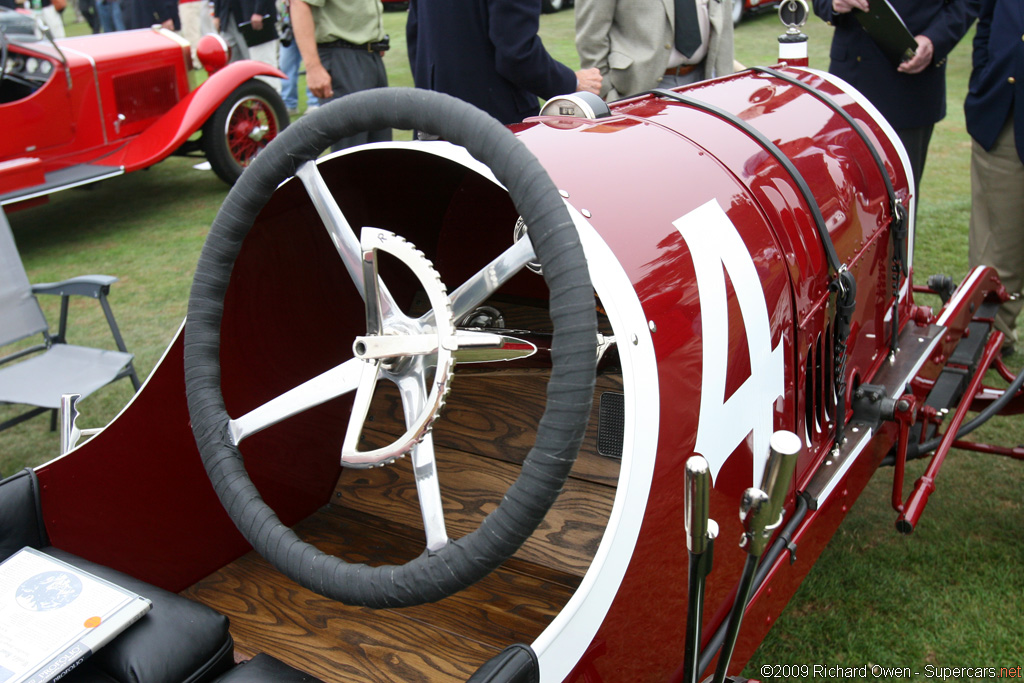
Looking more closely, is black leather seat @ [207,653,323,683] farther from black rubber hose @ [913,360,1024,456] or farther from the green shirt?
the green shirt

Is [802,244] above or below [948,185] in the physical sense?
above

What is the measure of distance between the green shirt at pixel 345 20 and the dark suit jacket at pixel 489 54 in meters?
1.61

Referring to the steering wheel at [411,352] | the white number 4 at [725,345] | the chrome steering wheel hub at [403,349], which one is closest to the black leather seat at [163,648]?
the steering wheel at [411,352]

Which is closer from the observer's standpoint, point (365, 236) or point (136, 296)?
point (365, 236)

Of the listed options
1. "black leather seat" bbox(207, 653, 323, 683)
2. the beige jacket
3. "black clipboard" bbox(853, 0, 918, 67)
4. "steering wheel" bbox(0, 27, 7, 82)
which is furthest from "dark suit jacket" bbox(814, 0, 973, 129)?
"steering wheel" bbox(0, 27, 7, 82)

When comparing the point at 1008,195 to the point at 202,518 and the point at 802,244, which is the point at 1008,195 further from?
the point at 202,518

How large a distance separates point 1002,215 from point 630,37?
1.81 metres

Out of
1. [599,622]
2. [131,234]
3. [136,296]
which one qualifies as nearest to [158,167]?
[131,234]

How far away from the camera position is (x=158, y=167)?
819cm

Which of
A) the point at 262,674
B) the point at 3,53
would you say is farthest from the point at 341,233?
the point at 3,53

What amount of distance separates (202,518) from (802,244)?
5.13 ft

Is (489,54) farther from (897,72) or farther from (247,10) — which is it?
(247,10)

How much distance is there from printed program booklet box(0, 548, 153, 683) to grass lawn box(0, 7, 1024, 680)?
162 cm

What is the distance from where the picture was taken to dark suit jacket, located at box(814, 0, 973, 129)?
3717mm
